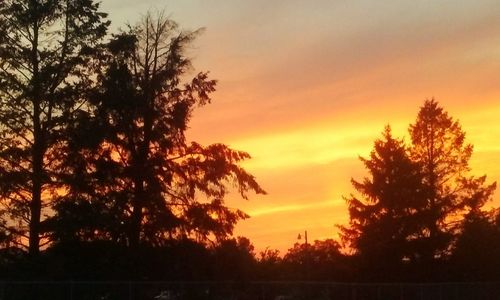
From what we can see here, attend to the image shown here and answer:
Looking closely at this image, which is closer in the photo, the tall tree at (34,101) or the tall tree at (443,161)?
the tall tree at (34,101)

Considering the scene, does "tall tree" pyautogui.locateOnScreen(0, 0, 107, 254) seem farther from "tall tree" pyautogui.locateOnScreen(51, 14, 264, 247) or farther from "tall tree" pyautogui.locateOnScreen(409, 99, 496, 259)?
"tall tree" pyautogui.locateOnScreen(409, 99, 496, 259)

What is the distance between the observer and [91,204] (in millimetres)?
47000

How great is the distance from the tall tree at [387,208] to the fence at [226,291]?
1277 centimetres

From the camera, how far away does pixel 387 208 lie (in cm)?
7531

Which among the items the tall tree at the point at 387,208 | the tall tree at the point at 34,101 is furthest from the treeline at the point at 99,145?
the tall tree at the point at 387,208

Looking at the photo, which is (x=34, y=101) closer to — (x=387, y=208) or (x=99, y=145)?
(x=99, y=145)

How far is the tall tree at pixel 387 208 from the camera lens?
71.4 metres

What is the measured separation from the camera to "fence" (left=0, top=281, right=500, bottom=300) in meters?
34.4

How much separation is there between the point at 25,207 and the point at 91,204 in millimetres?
3620

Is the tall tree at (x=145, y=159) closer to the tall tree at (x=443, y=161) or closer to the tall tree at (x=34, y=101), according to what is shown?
the tall tree at (x=34, y=101)

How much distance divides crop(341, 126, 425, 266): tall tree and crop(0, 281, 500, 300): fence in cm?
1277

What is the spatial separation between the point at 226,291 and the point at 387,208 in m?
35.9

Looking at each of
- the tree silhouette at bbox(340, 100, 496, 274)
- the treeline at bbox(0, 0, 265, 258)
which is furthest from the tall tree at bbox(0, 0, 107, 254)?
the tree silhouette at bbox(340, 100, 496, 274)

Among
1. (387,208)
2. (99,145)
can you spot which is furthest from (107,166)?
(387,208)
